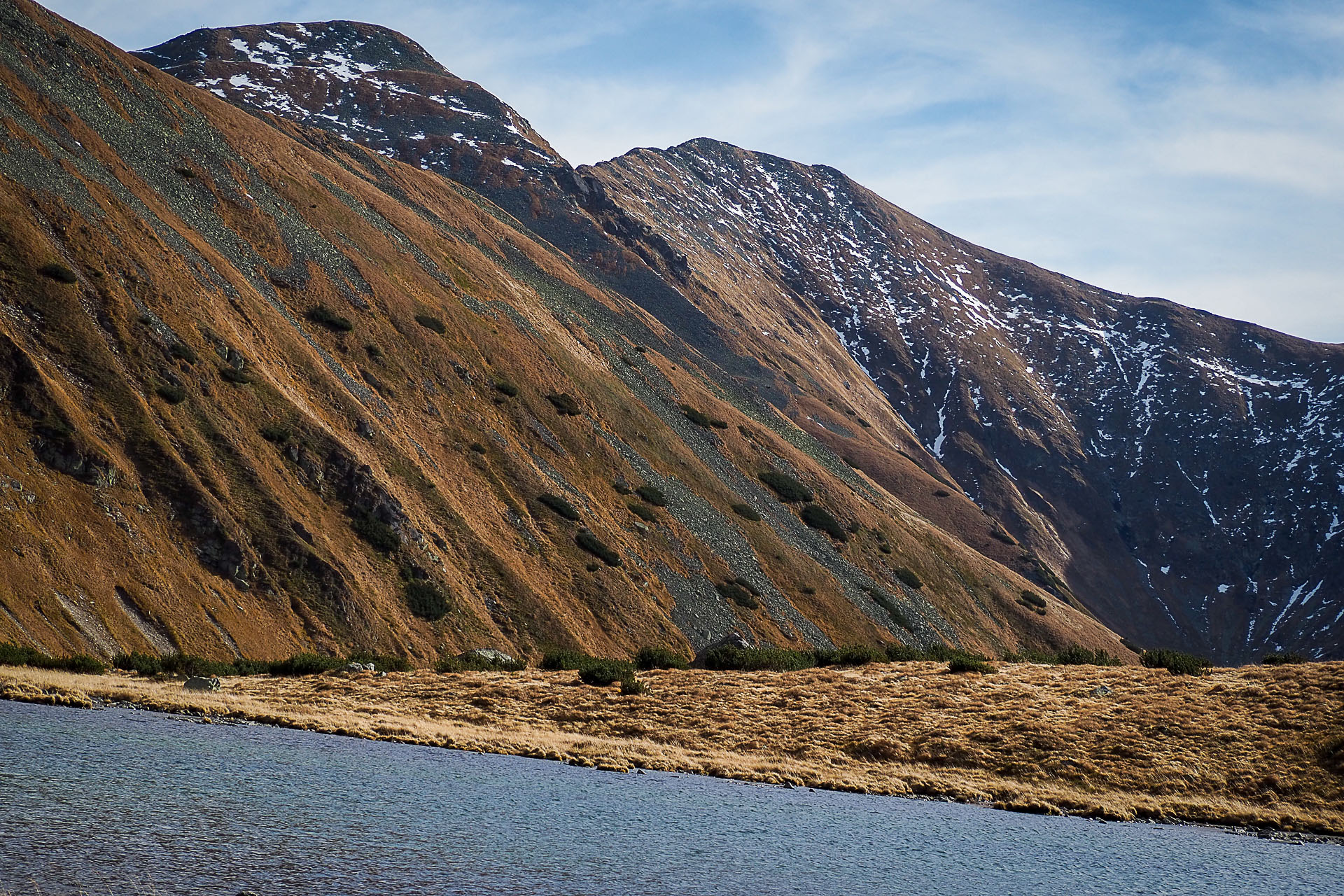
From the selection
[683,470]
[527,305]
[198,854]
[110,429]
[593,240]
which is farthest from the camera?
[593,240]

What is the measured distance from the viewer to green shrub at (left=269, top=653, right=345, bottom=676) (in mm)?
33594

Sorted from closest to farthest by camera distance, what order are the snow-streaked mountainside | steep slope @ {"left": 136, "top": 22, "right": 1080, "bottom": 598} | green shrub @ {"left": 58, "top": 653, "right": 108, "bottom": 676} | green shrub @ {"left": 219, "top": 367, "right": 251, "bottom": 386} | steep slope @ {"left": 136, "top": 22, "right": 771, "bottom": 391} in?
green shrub @ {"left": 58, "top": 653, "right": 108, "bottom": 676}, green shrub @ {"left": 219, "top": 367, "right": 251, "bottom": 386}, steep slope @ {"left": 136, "top": 22, "right": 1080, "bottom": 598}, steep slope @ {"left": 136, "top": 22, "right": 771, "bottom": 391}, the snow-streaked mountainside

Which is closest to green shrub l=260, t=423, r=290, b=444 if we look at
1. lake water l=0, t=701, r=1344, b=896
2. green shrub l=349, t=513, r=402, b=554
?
green shrub l=349, t=513, r=402, b=554

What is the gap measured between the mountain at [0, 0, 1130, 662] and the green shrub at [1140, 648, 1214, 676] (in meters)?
26.6

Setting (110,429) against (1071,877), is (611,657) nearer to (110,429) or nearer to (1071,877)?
(110,429)

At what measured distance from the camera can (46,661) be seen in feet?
92.1

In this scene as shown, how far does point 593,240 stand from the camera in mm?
138000

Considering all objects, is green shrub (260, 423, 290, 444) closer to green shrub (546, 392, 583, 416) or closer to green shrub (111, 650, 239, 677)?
green shrub (111, 650, 239, 677)

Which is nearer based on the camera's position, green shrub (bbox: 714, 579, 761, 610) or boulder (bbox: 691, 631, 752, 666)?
boulder (bbox: 691, 631, 752, 666)

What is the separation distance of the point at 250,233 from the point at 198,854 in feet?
190

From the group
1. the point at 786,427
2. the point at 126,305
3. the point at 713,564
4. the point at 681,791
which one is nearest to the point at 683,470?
the point at 713,564

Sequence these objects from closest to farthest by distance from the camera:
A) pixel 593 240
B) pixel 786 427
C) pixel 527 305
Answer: pixel 527 305
pixel 786 427
pixel 593 240

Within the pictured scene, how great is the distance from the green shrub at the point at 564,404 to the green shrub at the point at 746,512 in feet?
47.9

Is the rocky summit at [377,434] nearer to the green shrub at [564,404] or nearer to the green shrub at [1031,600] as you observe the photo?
the green shrub at [564,404]
